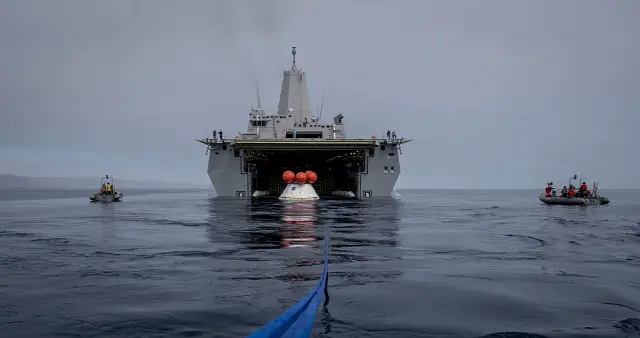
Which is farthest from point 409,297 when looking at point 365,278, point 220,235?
point 220,235

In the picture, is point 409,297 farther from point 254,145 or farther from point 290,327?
point 254,145

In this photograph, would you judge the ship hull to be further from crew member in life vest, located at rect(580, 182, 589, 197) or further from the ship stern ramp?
crew member in life vest, located at rect(580, 182, 589, 197)

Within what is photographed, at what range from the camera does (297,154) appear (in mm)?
58125

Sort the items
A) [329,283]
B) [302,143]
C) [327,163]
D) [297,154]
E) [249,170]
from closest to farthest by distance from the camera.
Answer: [329,283], [302,143], [249,170], [297,154], [327,163]

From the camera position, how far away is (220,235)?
1775 cm

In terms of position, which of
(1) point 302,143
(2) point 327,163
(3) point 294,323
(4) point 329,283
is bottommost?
(4) point 329,283

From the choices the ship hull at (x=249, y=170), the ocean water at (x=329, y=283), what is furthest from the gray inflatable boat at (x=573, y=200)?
the ocean water at (x=329, y=283)

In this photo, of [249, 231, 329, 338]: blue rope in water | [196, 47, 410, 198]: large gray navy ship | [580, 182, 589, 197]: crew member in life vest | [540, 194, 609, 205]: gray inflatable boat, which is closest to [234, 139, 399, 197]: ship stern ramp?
[196, 47, 410, 198]: large gray navy ship

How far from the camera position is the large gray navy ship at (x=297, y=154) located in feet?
155

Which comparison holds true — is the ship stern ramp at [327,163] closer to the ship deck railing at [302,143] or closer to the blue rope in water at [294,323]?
the ship deck railing at [302,143]

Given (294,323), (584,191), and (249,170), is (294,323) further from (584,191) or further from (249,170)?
(584,191)

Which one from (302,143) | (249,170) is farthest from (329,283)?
(249,170)

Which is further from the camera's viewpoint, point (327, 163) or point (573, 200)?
point (327, 163)

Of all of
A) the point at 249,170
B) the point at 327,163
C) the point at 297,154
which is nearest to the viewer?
the point at 249,170
